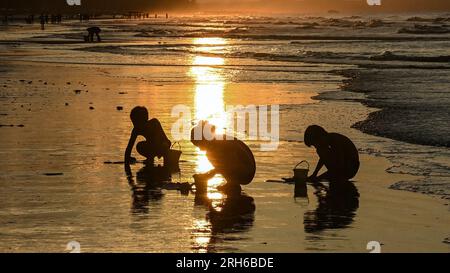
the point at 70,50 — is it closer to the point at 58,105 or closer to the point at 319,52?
the point at 319,52

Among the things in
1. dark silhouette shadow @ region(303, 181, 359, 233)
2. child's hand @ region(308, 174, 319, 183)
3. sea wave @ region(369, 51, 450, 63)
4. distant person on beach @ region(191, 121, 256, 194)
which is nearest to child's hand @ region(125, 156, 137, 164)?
distant person on beach @ region(191, 121, 256, 194)

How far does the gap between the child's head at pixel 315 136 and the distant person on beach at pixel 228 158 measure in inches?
34.6

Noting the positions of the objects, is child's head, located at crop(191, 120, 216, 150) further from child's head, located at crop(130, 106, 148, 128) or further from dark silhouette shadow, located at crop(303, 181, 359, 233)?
child's head, located at crop(130, 106, 148, 128)

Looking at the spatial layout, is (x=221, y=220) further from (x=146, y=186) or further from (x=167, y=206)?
(x=146, y=186)

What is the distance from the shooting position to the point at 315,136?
13547mm

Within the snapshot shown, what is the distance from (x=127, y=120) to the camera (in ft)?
70.6

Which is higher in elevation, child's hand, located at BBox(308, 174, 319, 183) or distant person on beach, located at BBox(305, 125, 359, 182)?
distant person on beach, located at BBox(305, 125, 359, 182)

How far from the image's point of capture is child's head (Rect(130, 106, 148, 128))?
51.1 feet

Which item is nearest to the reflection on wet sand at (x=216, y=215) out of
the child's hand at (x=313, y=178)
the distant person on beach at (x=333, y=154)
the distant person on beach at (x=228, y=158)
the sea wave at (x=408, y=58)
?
the distant person on beach at (x=228, y=158)

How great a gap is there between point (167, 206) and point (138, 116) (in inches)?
142

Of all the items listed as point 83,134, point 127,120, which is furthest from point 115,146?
point 127,120
